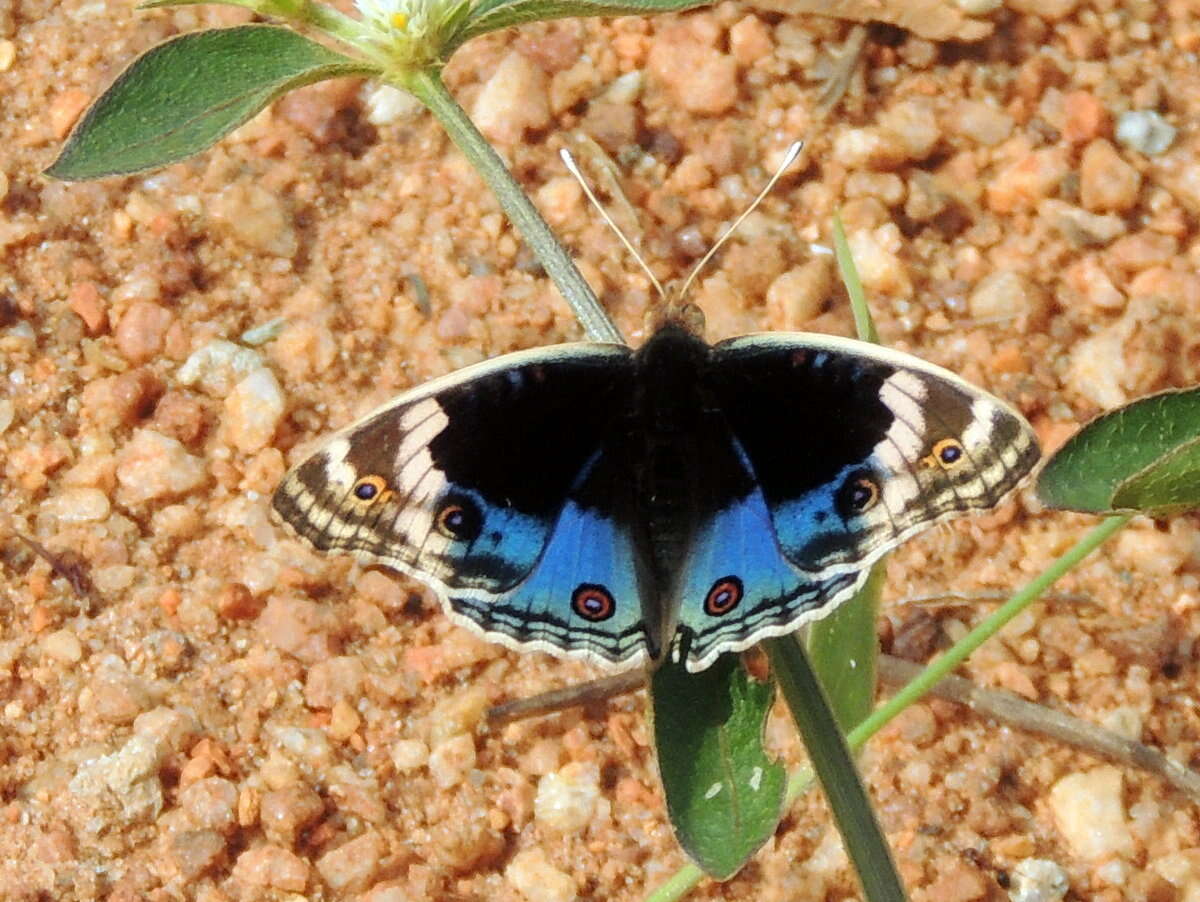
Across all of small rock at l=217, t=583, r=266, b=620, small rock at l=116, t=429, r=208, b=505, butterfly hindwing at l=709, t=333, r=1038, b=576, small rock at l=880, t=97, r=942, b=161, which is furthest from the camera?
small rock at l=880, t=97, r=942, b=161

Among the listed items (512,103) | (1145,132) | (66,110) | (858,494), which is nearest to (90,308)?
(66,110)

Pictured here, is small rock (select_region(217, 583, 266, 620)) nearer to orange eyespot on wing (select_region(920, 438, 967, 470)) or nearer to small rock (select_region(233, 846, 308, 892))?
small rock (select_region(233, 846, 308, 892))

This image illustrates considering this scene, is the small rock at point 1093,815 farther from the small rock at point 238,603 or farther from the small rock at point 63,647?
the small rock at point 63,647

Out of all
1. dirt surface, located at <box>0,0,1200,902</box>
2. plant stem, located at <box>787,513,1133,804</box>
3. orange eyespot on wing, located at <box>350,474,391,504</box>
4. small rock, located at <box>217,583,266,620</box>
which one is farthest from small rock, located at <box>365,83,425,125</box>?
plant stem, located at <box>787,513,1133,804</box>

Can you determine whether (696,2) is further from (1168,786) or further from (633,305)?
(1168,786)

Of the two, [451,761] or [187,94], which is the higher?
[187,94]

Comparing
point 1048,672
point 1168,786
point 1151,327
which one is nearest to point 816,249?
point 1151,327

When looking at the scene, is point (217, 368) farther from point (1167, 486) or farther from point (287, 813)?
point (1167, 486)
